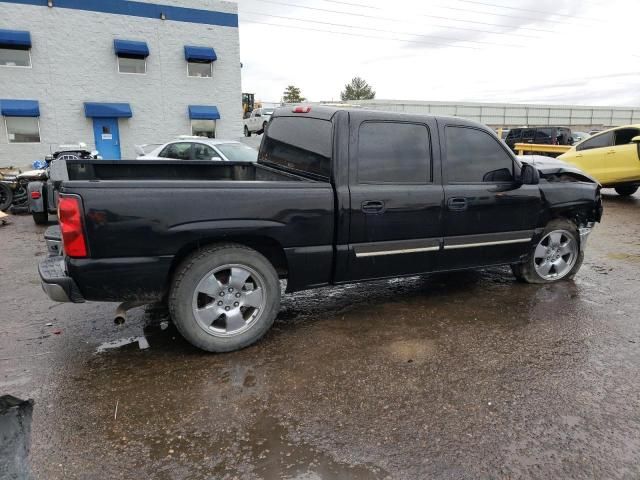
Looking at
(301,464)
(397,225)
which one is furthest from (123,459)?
(397,225)

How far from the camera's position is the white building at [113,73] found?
18.6 m

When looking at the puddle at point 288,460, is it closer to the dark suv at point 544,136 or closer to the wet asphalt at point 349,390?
the wet asphalt at point 349,390

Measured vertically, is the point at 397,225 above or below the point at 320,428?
above

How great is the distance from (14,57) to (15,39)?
916mm

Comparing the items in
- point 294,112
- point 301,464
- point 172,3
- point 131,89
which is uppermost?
point 172,3

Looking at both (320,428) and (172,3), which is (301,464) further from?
(172,3)

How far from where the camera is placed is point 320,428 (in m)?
2.65

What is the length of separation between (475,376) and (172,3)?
22.4 m

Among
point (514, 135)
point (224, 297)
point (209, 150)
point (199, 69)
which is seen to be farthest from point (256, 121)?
point (224, 297)

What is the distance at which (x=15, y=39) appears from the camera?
17.8m

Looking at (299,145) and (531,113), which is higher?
(531,113)

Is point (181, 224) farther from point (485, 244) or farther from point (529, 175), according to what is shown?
point (529, 175)

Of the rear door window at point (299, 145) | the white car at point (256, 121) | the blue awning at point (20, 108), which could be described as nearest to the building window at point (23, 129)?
the blue awning at point (20, 108)

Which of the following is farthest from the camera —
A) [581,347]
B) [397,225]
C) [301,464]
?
[397,225]
